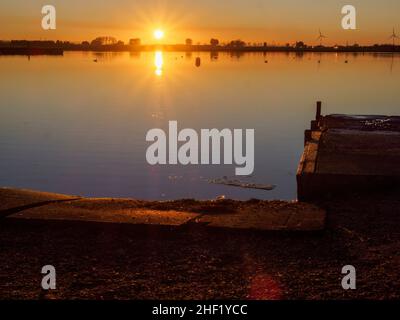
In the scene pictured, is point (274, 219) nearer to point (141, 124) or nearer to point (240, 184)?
point (240, 184)

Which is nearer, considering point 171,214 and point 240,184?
point 171,214

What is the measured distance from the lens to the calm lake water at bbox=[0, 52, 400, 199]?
21688 mm

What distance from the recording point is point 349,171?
12344 mm

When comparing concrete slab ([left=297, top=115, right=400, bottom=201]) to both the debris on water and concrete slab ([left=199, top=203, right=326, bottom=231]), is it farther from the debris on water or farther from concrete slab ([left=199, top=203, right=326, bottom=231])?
the debris on water

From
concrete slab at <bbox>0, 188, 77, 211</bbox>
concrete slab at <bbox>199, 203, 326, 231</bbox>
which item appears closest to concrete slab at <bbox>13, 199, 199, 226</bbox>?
concrete slab at <bbox>0, 188, 77, 211</bbox>

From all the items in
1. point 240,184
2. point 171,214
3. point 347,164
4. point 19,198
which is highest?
point 347,164

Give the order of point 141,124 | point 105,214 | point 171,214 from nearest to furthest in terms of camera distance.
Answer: point 105,214, point 171,214, point 141,124

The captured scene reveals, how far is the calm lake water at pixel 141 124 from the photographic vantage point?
21.7 meters

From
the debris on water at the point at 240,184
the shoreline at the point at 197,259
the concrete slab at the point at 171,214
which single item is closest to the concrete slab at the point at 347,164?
the concrete slab at the point at 171,214

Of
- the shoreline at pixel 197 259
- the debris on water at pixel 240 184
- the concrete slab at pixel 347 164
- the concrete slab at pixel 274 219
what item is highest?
the concrete slab at pixel 347 164

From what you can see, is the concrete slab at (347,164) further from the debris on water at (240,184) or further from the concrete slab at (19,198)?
the concrete slab at (19,198)

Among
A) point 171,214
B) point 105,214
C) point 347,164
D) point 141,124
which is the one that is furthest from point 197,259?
point 141,124

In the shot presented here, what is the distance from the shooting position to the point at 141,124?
39.8 metres
